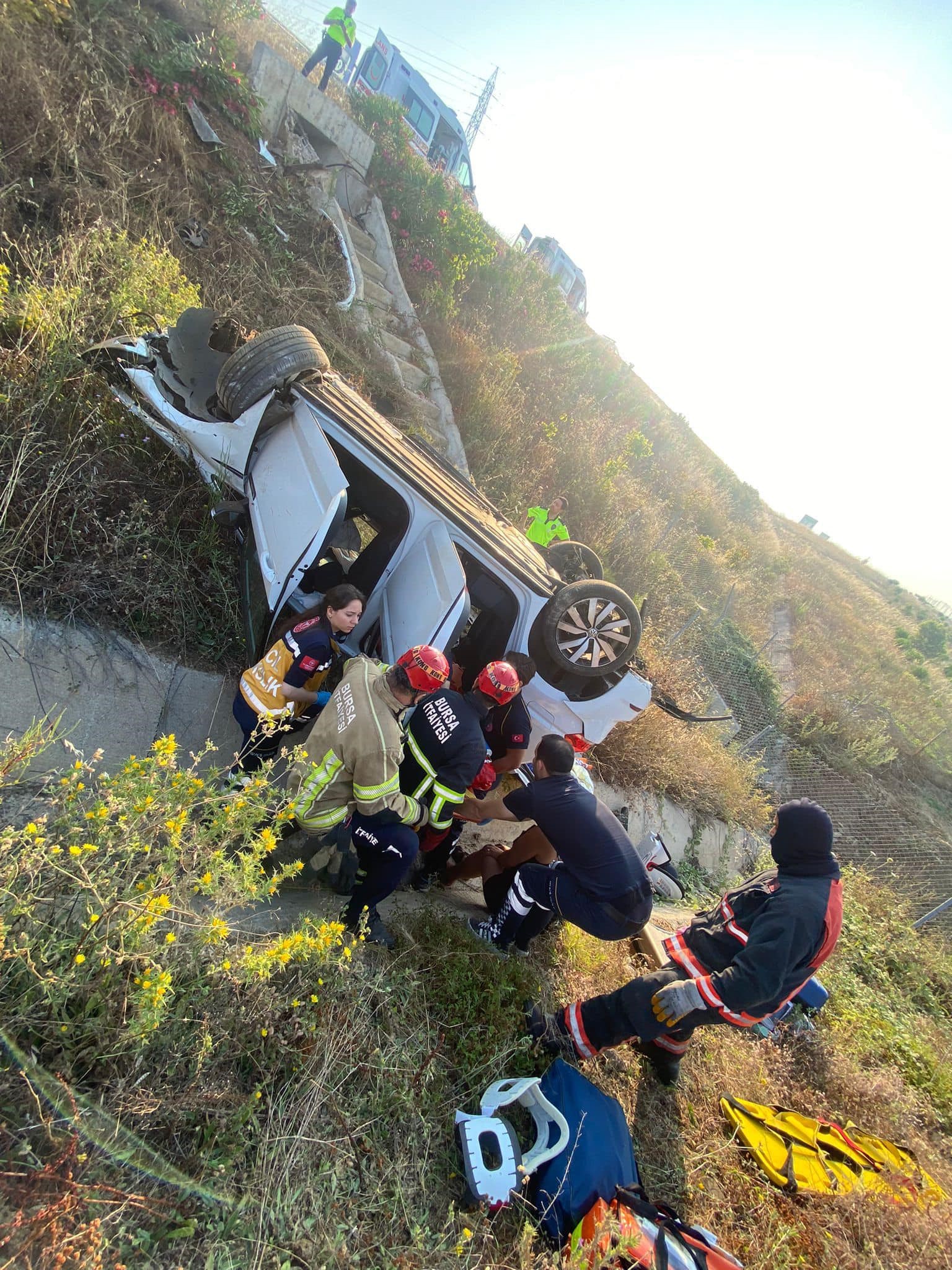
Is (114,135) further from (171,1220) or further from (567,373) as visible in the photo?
(567,373)

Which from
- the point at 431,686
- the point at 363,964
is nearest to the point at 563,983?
the point at 363,964

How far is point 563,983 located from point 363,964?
140 centimetres

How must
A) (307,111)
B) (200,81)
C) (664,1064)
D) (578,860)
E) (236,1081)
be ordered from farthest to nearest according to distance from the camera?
1. (307,111)
2. (200,81)
3. (664,1064)
4. (578,860)
5. (236,1081)

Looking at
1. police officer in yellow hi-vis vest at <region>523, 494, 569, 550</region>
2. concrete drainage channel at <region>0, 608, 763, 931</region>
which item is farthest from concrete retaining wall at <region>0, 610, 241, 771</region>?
police officer in yellow hi-vis vest at <region>523, 494, 569, 550</region>

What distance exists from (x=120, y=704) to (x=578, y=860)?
2.58 metres

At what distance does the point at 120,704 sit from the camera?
3055mm

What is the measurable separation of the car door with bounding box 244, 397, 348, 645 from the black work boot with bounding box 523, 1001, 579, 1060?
2391 millimetres

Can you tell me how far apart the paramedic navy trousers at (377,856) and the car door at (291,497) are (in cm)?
121

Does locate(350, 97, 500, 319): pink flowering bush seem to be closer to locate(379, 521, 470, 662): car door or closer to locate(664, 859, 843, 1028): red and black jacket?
locate(379, 521, 470, 662): car door

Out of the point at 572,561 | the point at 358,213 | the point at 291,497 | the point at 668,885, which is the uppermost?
the point at 358,213

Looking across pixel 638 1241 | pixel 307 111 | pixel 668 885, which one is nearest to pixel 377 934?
pixel 638 1241

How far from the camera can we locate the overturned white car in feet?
9.73

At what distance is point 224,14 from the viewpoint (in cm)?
684

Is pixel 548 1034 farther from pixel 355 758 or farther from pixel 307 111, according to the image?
pixel 307 111
